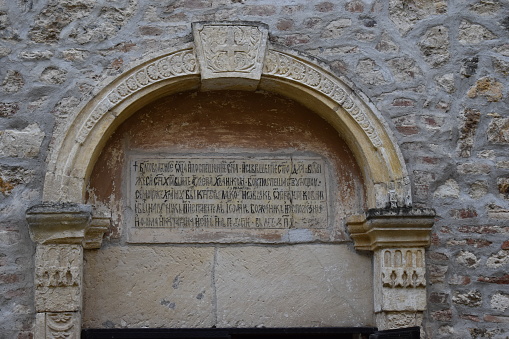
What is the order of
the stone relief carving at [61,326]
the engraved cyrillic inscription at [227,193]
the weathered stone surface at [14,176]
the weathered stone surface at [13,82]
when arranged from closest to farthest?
the stone relief carving at [61,326] → the weathered stone surface at [14,176] → the weathered stone surface at [13,82] → the engraved cyrillic inscription at [227,193]

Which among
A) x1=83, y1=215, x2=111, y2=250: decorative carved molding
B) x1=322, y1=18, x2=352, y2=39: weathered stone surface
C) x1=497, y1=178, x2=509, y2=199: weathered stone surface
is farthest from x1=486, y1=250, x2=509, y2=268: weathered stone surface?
x1=83, y1=215, x2=111, y2=250: decorative carved molding

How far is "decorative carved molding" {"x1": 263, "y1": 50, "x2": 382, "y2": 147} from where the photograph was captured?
465 centimetres

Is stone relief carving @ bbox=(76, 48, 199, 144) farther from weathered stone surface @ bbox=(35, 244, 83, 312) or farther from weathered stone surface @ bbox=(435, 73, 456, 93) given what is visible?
weathered stone surface @ bbox=(435, 73, 456, 93)

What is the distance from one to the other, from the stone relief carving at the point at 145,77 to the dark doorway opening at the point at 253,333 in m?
1.12

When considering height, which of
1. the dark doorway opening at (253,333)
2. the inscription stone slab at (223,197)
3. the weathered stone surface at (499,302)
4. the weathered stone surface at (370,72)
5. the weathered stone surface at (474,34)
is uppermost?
the weathered stone surface at (474,34)

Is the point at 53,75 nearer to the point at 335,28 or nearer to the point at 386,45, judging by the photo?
the point at 335,28

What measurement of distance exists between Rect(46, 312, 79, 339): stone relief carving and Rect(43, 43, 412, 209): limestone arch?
667 mm

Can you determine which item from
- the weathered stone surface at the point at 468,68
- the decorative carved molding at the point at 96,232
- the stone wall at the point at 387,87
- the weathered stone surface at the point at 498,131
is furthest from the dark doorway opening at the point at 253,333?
the weathered stone surface at the point at 468,68

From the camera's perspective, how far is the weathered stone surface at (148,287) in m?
4.57

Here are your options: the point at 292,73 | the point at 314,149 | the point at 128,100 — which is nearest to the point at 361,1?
the point at 292,73

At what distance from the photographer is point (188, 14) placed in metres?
4.74

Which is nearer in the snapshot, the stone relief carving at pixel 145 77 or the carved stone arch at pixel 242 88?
the carved stone arch at pixel 242 88

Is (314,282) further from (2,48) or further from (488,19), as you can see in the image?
(2,48)

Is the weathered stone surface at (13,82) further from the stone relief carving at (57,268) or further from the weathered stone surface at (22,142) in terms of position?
the stone relief carving at (57,268)
